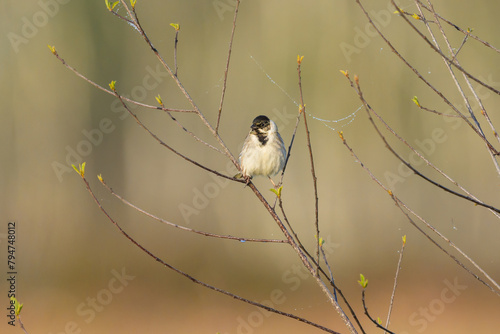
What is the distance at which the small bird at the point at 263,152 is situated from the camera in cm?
451

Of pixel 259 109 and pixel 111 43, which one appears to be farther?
pixel 111 43

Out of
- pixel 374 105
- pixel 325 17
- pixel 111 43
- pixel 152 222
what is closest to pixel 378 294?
pixel 374 105

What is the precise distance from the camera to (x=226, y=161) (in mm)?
10953

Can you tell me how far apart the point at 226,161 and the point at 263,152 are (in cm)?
645

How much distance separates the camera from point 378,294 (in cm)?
1130

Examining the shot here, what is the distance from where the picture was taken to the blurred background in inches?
434

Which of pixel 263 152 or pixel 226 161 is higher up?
pixel 226 161

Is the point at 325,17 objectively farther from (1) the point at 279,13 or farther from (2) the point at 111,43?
(2) the point at 111,43

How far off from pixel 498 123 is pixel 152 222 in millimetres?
6618

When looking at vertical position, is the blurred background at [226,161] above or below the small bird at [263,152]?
above

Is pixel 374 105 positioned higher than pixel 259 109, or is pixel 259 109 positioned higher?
pixel 374 105

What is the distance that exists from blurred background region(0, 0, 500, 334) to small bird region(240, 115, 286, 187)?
5995 millimetres

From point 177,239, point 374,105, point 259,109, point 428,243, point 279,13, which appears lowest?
point 177,239

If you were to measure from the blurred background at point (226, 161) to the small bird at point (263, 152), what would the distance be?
599 centimetres
